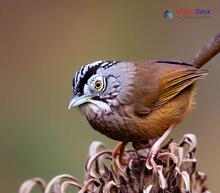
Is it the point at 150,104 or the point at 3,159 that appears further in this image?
the point at 3,159

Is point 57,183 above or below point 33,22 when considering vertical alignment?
below

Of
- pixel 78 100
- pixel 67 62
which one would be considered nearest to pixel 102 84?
pixel 78 100

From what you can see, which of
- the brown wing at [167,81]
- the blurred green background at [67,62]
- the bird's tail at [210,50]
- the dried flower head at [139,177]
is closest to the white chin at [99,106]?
the brown wing at [167,81]

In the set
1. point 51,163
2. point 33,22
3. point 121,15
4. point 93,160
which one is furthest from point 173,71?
point 33,22

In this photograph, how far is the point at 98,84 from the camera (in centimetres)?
526

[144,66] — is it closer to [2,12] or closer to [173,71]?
[173,71]

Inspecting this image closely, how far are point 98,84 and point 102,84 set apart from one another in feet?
0.12

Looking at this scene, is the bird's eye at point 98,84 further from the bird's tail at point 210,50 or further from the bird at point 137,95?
the bird's tail at point 210,50

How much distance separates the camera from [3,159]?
23.5 feet

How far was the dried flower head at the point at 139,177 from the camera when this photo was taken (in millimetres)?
4570

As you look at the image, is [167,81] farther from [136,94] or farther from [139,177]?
[139,177]

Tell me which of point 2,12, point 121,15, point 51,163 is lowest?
point 51,163

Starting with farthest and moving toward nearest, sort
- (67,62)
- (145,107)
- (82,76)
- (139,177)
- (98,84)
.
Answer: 1. (67,62)
2. (145,107)
3. (98,84)
4. (82,76)
5. (139,177)

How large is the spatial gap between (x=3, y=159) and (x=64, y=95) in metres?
0.90
